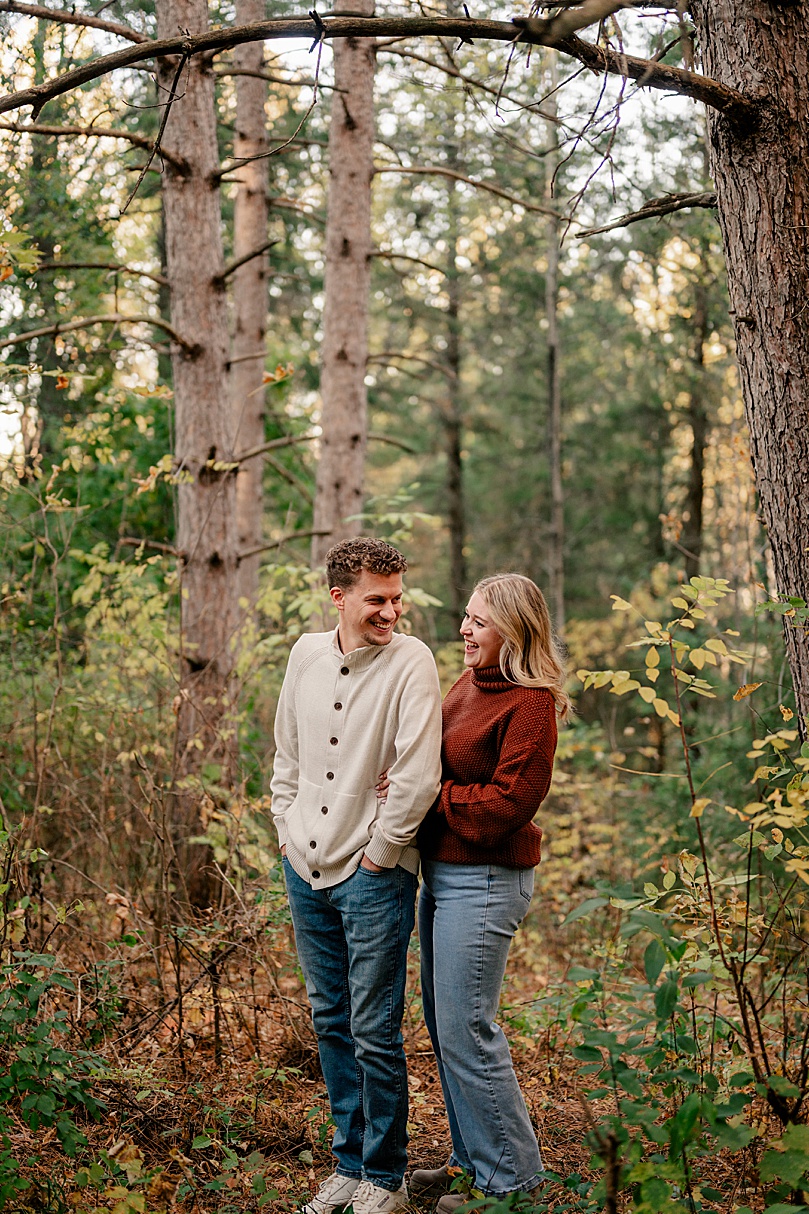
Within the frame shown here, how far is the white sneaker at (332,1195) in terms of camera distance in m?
3.17

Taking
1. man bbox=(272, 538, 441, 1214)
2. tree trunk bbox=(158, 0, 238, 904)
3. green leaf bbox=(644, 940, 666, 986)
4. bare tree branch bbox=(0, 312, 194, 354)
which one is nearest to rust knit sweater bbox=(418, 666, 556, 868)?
man bbox=(272, 538, 441, 1214)

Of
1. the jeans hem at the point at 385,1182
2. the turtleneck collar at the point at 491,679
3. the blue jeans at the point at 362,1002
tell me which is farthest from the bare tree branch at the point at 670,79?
the jeans hem at the point at 385,1182

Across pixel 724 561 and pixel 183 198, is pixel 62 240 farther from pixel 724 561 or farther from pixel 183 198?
pixel 724 561

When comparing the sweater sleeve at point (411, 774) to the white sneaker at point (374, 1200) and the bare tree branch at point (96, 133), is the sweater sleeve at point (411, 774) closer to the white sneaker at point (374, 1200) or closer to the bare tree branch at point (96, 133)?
the white sneaker at point (374, 1200)

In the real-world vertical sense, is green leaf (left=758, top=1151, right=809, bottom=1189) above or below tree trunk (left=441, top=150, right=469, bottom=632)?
below

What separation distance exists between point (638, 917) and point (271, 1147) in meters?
2.05

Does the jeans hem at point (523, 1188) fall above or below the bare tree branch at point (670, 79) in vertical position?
below

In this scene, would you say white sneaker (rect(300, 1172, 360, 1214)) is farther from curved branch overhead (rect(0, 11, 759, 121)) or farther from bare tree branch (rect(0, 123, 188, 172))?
bare tree branch (rect(0, 123, 188, 172))

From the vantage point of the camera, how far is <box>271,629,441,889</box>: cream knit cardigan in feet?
10.0

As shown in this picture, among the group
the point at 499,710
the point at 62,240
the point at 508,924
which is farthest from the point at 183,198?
the point at 508,924

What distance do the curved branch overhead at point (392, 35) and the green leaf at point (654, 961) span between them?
7.60ft

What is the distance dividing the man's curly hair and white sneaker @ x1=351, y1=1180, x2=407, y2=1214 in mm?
1893

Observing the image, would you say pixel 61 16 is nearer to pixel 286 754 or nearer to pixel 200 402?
pixel 200 402

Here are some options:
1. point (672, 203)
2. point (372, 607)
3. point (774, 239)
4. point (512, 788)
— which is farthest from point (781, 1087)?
point (672, 203)
